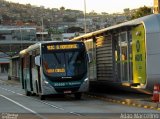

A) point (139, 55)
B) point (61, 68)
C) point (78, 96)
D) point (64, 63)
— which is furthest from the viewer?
point (78, 96)

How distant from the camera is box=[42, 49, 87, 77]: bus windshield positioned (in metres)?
27.3

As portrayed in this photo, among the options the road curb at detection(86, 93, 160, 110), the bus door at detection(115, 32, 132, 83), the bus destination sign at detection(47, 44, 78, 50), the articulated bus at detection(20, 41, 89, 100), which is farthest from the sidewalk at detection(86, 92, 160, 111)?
the bus destination sign at detection(47, 44, 78, 50)

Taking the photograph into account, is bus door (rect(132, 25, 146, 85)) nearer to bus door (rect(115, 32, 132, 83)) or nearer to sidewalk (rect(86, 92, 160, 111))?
sidewalk (rect(86, 92, 160, 111))

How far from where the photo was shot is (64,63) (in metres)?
27.5

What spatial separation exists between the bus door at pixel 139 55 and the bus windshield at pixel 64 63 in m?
4.20

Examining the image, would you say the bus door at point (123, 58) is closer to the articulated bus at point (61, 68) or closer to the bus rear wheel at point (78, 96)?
the articulated bus at point (61, 68)

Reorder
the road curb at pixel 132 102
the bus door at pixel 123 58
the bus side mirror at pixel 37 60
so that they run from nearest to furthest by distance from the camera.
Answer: the road curb at pixel 132 102 < the bus door at pixel 123 58 < the bus side mirror at pixel 37 60

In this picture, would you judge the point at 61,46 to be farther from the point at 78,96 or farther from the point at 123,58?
the point at 123,58

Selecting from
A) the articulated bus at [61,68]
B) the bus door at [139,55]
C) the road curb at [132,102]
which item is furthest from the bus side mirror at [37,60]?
the bus door at [139,55]

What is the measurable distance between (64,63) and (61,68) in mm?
324

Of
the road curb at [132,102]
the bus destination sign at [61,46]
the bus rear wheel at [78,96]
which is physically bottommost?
the bus rear wheel at [78,96]

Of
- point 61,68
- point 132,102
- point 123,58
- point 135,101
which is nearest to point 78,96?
point 61,68

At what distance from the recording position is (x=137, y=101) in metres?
22.8

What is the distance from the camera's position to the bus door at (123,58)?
999 inches
